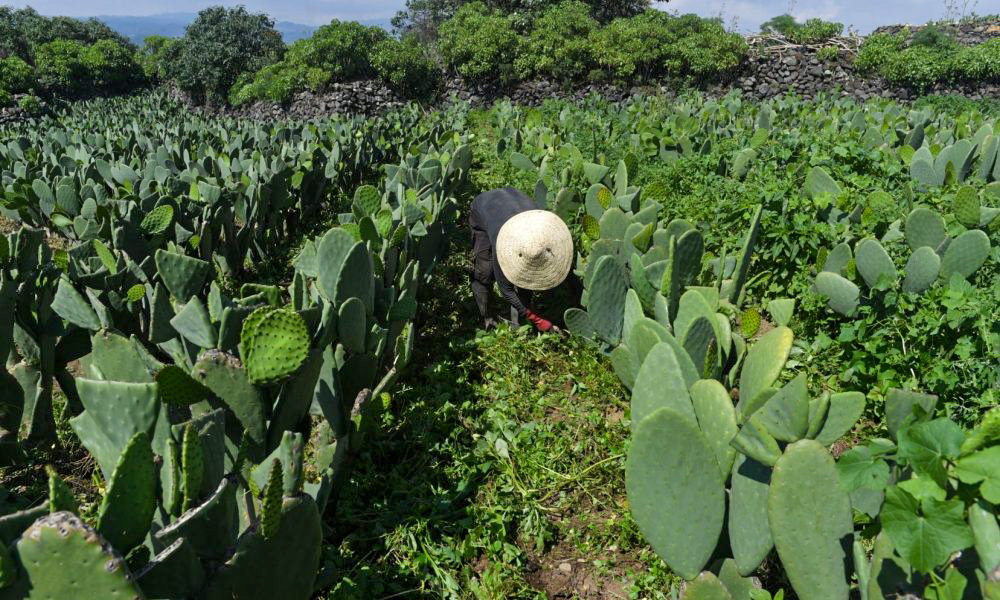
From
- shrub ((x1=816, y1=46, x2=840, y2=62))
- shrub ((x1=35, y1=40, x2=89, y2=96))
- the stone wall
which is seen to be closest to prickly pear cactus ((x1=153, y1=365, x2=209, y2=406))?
the stone wall

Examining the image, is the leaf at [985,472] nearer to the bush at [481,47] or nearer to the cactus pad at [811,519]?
the cactus pad at [811,519]

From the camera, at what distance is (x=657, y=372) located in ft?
5.80

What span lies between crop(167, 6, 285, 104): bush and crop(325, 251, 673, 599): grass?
18562 millimetres

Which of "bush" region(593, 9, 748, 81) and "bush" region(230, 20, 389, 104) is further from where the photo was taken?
"bush" region(230, 20, 389, 104)

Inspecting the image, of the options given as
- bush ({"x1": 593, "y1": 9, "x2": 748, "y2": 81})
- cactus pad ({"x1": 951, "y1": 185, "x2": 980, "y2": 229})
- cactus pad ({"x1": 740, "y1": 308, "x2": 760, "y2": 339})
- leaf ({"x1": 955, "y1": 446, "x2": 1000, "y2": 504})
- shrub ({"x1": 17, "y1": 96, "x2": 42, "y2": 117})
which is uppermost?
bush ({"x1": 593, "y1": 9, "x2": 748, "y2": 81})

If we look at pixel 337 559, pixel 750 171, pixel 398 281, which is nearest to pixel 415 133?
pixel 750 171

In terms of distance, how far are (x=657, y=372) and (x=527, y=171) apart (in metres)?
4.16

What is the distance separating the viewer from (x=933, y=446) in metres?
1.00

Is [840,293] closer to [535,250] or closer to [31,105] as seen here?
[535,250]

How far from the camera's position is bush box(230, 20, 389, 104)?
15250mm

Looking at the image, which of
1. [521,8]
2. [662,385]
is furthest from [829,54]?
[662,385]

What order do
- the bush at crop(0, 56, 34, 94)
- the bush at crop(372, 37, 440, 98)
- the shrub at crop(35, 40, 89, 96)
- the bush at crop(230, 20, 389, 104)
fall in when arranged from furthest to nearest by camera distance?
1. the shrub at crop(35, 40, 89, 96)
2. the bush at crop(0, 56, 34, 94)
3. the bush at crop(372, 37, 440, 98)
4. the bush at crop(230, 20, 389, 104)

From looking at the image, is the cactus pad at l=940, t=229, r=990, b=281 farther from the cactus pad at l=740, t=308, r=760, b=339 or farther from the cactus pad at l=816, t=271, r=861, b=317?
the cactus pad at l=740, t=308, r=760, b=339

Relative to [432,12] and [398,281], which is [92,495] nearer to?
[398,281]
